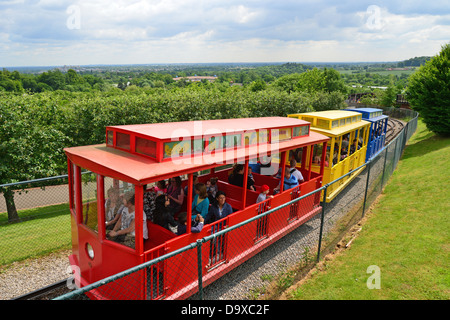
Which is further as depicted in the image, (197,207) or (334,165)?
(334,165)

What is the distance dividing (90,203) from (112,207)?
526 mm

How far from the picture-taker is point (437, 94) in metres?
21.3

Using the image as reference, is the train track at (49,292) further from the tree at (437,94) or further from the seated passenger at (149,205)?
the tree at (437,94)

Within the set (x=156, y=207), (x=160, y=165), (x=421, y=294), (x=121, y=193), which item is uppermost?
(x=160, y=165)

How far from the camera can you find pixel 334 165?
10.8 metres

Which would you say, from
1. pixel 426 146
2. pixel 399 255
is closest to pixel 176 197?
pixel 399 255

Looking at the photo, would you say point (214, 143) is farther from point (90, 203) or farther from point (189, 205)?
point (90, 203)

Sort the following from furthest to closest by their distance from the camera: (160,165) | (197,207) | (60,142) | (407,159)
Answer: (407,159)
(60,142)
(197,207)
(160,165)

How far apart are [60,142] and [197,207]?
8.30 metres

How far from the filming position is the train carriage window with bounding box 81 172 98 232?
5145 mm
